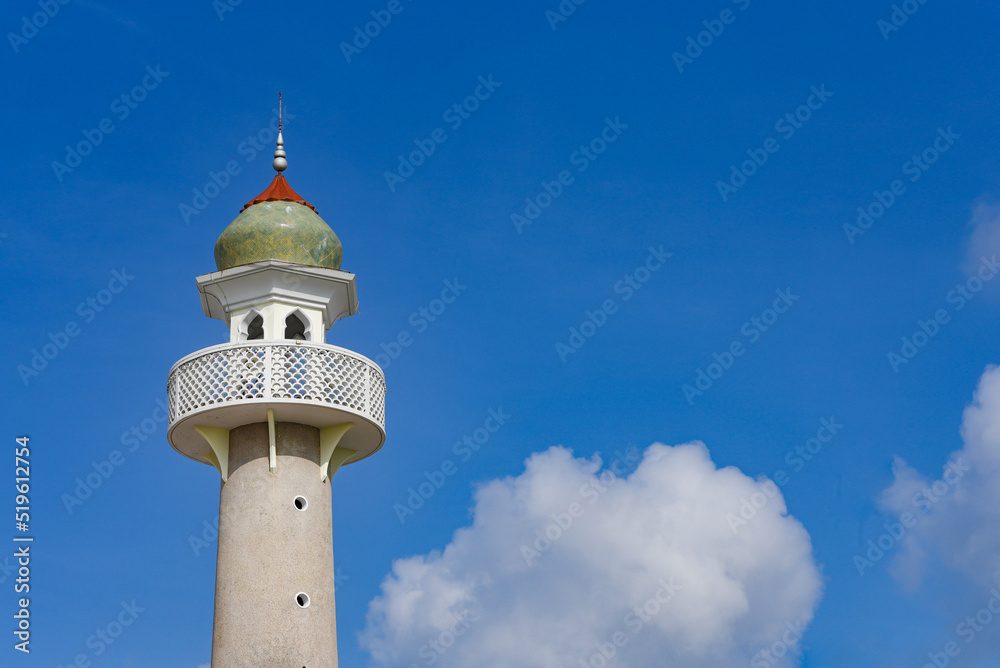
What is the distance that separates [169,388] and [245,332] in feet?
5.79

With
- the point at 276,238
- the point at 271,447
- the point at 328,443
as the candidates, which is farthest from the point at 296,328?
the point at 271,447

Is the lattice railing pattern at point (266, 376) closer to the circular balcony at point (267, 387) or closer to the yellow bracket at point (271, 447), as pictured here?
the circular balcony at point (267, 387)

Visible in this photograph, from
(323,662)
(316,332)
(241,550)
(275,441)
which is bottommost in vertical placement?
(323,662)

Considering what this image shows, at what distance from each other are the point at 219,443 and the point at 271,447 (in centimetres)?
109

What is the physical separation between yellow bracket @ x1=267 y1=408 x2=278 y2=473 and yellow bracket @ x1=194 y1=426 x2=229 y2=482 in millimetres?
842

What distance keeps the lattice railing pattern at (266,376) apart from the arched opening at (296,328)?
1.60m

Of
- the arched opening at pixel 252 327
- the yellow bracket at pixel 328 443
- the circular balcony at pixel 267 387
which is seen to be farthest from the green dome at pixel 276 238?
the yellow bracket at pixel 328 443

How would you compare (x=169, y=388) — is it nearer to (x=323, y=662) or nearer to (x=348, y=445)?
(x=348, y=445)

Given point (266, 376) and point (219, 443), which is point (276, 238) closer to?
point (266, 376)

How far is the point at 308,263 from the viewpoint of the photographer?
2602 centimetres

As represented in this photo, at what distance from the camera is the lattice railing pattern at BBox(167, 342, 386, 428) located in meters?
24.3

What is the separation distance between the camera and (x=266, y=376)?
24.3 meters

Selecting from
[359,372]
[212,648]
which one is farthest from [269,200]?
[212,648]

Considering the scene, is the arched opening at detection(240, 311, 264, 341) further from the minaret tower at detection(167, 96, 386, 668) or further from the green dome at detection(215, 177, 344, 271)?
the green dome at detection(215, 177, 344, 271)
